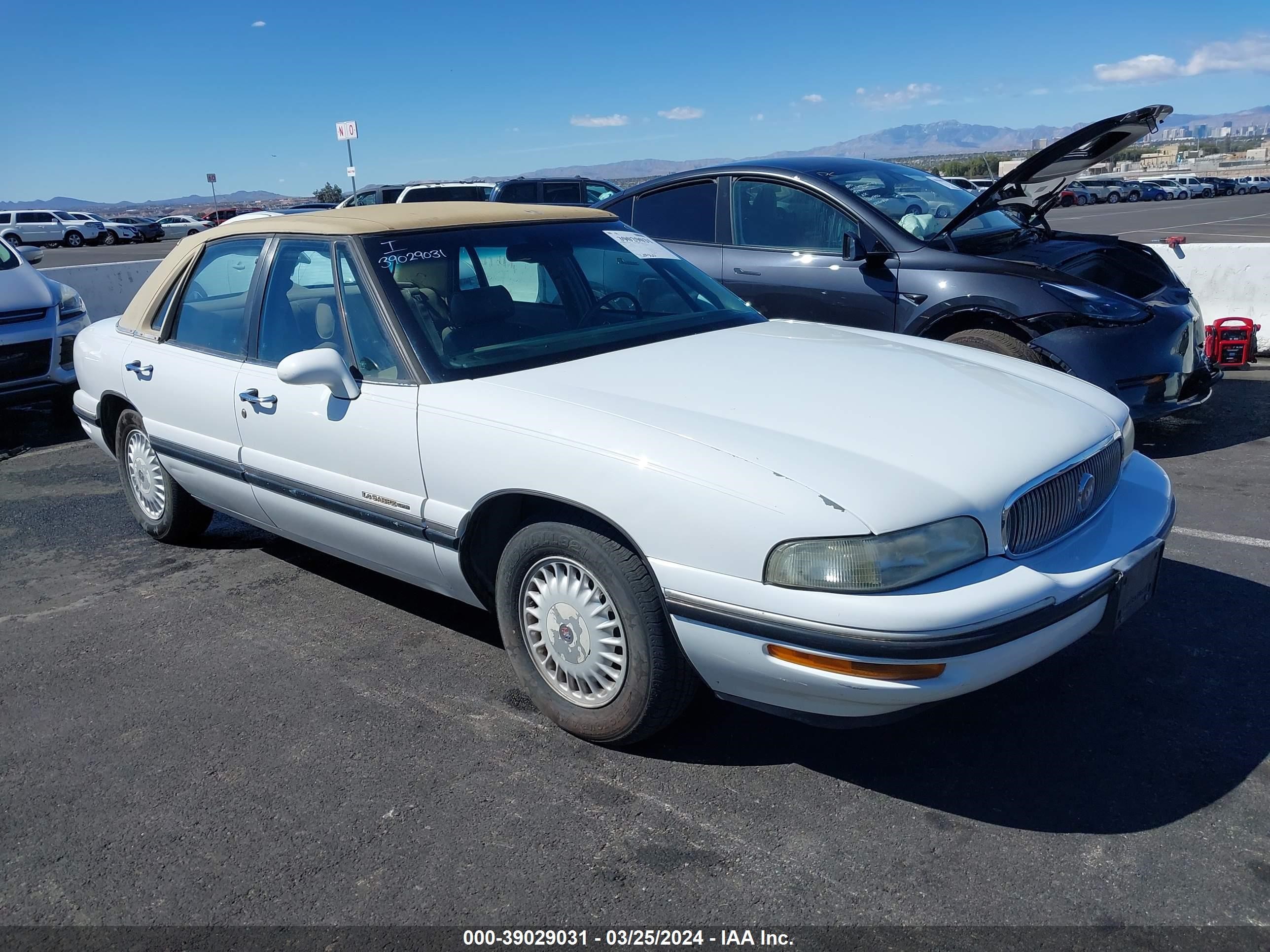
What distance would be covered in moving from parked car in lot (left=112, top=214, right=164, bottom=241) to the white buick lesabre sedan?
2057 inches

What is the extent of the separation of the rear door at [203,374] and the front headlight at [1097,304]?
405 centimetres

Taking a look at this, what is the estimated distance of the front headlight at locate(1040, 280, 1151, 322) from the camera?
18.0 ft

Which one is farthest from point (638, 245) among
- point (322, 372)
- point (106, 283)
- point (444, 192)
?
point (444, 192)

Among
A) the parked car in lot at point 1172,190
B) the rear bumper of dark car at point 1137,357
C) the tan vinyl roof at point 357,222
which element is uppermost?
the parked car in lot at point 1172,190

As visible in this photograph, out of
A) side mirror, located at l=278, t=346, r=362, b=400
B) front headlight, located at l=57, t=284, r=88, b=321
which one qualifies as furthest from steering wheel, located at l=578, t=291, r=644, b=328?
front headlight, located at l=57, t=284, r=88, b=321

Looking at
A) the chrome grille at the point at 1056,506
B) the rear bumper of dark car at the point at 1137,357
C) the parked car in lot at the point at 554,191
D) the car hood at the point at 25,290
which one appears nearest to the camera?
the chrome grille at the point at 1056,506

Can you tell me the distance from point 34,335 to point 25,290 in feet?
1.58

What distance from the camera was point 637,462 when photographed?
2656 millimetres

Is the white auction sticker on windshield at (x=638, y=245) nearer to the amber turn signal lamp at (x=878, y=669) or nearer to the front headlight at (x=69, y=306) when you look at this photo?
the amber turn signal lamp at (x=878, y=669)

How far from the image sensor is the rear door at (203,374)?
13.2 feet

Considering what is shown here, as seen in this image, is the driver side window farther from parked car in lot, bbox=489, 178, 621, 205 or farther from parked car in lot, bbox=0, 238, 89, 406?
parked car in lot, bbox=489, 178, 621, 205

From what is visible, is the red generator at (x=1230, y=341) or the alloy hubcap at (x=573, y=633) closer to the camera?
the alloy hubcap at (x=573, y=633)

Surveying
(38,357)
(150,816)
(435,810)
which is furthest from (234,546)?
(38,357)

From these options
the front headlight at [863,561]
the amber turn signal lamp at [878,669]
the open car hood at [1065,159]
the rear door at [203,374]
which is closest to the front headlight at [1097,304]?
the open car hood at [1065,159]
